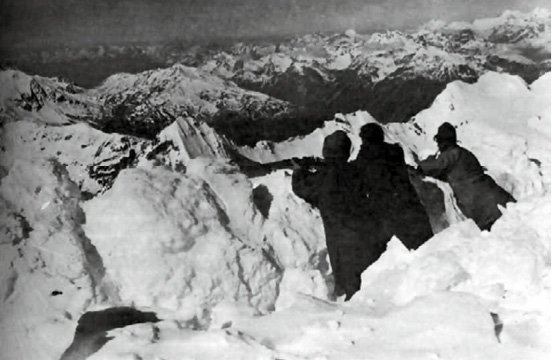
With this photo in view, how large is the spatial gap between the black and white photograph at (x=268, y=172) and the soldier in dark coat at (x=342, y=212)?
1 cm

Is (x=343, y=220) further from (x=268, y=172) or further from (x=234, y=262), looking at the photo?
(x=234, y=262)

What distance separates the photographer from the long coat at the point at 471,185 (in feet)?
14.1

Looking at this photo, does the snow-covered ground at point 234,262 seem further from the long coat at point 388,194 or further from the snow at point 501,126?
the long coat at point 388,194

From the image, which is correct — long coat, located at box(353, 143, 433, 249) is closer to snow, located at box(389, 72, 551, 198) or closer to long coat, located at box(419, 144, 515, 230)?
long coat, located at box(419, 144, 515, 230)

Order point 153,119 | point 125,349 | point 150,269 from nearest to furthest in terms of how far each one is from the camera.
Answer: point 125,349 → point 150,269 → point 153,119

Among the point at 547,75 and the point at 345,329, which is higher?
the point at 547,75

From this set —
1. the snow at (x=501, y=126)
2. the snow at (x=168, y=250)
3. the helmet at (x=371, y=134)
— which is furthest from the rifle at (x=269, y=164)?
the snow at (x=501, y=126)

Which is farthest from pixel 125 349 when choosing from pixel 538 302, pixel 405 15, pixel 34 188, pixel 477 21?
pixel 477 21

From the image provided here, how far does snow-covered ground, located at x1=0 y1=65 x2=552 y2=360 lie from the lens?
3252 millimetres

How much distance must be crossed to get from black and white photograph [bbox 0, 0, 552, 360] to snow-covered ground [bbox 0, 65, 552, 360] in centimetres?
1

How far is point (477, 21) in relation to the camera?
4.77 m

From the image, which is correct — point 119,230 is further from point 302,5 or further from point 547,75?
point 547,75

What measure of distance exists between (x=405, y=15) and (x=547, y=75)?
107 cm

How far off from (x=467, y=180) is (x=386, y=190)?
0.47 m
